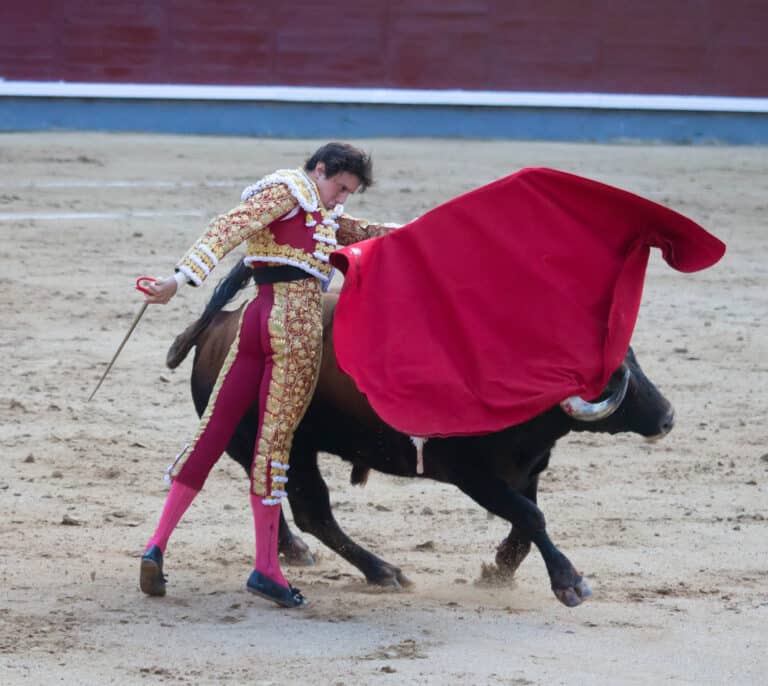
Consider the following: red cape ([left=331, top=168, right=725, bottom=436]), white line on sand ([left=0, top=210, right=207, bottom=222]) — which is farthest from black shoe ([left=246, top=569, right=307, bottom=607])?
white line on sand ([left=0, top=210, right=207, bottom=222])

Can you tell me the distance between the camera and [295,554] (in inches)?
148

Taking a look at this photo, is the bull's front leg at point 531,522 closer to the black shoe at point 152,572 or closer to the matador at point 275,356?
the matador at point 275,356

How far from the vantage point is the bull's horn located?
328 cm

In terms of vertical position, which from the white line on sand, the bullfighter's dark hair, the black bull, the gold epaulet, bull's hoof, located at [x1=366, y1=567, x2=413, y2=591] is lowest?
bull's hoof, located at [x1=366, y1=567, x2=413, y2=591]

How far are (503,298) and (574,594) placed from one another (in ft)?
2.16

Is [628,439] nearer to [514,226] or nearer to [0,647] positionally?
[514,226]

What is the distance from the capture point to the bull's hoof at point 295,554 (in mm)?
3746

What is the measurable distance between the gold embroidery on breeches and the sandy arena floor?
11.9 inches

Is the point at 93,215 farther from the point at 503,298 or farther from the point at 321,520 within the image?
the point at 503,298

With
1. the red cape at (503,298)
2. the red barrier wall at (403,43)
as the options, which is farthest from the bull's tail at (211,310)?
the red barrier wall at (403,43)

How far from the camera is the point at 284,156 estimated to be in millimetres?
10953

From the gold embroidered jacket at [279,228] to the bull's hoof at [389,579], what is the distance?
2.30ft

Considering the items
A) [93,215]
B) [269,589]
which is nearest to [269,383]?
[269,589]

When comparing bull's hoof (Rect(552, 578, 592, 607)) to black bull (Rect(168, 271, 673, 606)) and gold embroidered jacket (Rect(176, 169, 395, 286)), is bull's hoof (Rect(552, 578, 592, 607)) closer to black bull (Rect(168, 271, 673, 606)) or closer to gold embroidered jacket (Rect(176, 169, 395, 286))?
black bull (Rect(168, 271, 673, 606))
